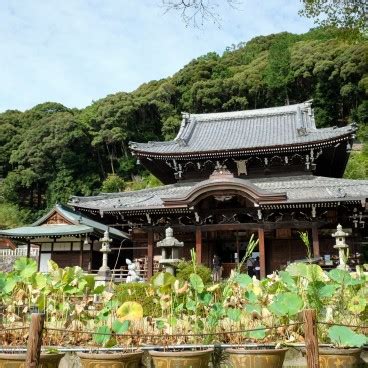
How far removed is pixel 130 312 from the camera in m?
5.14

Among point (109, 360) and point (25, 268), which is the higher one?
point (25, 268)

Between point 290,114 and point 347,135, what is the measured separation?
666 cm

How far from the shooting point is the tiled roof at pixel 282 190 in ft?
45.2

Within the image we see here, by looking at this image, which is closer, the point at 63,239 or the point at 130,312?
the point at 130,312

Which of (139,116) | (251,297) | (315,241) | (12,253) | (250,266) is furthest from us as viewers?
(139,116)

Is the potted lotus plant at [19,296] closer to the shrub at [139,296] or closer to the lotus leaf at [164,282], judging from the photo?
the lotus leaf at [164,282]

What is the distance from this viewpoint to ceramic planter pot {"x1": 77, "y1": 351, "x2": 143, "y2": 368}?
14.2ft

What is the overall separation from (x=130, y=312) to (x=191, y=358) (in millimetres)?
1129

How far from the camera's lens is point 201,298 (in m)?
5.59

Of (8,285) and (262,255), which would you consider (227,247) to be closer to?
(262,255)

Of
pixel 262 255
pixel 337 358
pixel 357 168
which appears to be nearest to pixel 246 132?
pixel 262 255

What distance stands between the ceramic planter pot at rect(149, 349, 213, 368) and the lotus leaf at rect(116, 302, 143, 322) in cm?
69

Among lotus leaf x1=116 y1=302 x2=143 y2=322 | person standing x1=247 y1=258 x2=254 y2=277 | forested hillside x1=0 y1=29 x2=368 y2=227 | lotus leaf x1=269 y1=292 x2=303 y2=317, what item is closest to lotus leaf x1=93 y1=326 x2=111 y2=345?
lotus leaf x1=116 y1=302 x2=143 y2=322

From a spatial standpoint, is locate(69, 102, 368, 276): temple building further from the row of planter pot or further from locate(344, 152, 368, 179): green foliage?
locate(344, 152, 368, 179): green foliage
